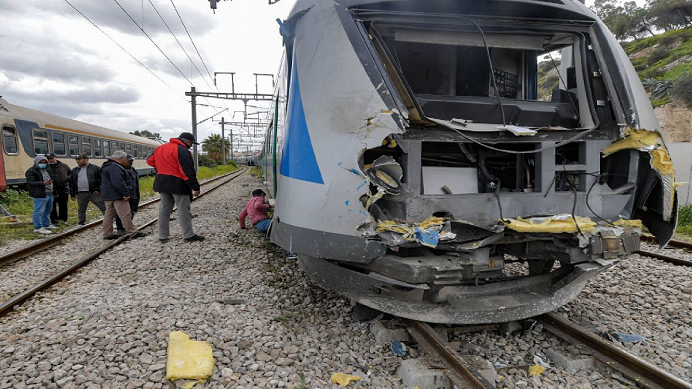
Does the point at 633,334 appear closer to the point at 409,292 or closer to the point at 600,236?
the point at 600,236

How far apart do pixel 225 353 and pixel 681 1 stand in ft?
165

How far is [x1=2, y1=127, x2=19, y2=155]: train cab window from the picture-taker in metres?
12.1

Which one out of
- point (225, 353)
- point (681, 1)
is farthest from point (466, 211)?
point (681, 1)

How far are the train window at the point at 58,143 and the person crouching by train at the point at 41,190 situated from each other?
298 inches

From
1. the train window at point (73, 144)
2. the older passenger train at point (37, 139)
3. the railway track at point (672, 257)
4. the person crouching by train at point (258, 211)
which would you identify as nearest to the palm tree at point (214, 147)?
the older passenger train at point (37, 139)

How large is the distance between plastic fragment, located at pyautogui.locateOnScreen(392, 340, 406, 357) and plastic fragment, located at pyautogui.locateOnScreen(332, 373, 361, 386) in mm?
436

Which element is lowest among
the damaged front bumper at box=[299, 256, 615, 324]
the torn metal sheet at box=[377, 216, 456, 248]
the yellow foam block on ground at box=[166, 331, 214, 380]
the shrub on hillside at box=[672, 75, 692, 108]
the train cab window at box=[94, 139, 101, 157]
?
the yellow foam block on ground at box=[166, 331, 214, 380]

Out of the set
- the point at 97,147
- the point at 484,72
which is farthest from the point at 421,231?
the point at 97,147

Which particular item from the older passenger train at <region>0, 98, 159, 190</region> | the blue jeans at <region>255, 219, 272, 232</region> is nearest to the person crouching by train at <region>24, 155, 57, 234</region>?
the older passenger train at <region>0, 98, 159, 190</region>

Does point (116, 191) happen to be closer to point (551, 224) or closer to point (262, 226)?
point (262, 226)

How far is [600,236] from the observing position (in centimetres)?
301

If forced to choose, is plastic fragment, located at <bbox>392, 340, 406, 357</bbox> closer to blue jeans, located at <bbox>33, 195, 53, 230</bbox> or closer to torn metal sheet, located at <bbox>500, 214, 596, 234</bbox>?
torn metal sheet, located at <bbox>500, 214, 596, 234</bbox>

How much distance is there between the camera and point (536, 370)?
9.43 feet

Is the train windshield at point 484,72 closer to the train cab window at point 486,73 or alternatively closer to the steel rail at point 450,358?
the train cab window at point 486,73
